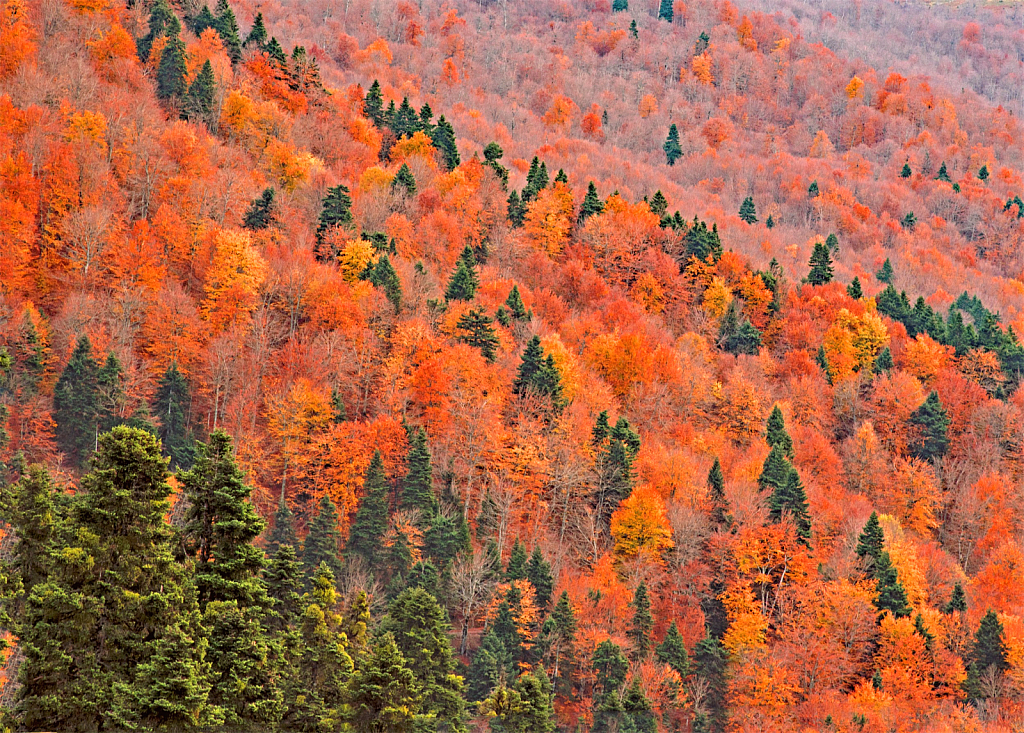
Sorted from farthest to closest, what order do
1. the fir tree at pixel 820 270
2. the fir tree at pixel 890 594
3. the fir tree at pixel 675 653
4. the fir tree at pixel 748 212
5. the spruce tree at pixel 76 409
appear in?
1. the fir tree at pixel 748 212
2. the fir tree at pixel 820 270
3. the fir tree at pixel 890 594
4. the spruce tree at pixel 76 409
5. the fir tree at pixel 675 653

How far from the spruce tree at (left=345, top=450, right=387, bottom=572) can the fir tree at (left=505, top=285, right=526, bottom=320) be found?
88.7 ft

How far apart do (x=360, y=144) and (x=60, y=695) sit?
9657 centimetres

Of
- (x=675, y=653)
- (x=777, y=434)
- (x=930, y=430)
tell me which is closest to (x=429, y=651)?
(x=675, y=653)

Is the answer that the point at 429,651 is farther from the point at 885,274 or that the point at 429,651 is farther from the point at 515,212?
the point at 885,274

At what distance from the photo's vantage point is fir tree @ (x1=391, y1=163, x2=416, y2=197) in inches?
3967

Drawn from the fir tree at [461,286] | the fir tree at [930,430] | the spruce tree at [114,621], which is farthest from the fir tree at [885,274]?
the spruce tree at [114,621]

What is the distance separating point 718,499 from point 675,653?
16.0 m

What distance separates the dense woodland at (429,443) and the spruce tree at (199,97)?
31 centimetres

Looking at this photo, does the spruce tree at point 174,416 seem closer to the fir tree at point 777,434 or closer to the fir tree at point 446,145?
the fir tree at point 777,434

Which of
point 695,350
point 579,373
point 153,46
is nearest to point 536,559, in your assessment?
point 579,373

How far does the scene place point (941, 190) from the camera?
191125 mm

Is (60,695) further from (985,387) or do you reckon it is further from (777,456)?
(985,387)

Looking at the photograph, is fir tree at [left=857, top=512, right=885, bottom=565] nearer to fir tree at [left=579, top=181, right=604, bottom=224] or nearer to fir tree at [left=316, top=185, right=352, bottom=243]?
fir tree at [left=579, top=181, right=604, bottom=224]

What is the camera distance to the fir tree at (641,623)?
199ft
